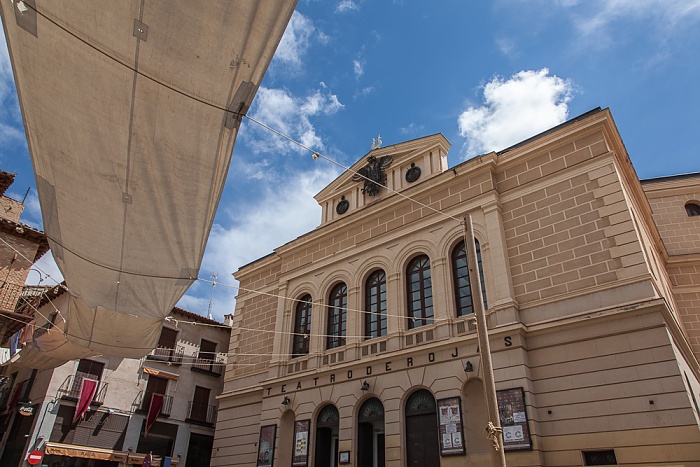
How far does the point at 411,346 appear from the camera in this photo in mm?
14812

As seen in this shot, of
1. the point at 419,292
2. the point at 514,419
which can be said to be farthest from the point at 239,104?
the point at 419,292

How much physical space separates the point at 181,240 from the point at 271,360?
1395cm

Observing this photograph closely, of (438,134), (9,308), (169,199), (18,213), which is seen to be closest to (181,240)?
(169,199)

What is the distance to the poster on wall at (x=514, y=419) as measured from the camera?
1138 cm

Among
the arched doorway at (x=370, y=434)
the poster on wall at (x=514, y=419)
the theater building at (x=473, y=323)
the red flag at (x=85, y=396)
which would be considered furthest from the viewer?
the red flag at (x=85, y=396)

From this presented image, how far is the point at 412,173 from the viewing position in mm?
18031

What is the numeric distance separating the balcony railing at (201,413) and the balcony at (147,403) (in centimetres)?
115

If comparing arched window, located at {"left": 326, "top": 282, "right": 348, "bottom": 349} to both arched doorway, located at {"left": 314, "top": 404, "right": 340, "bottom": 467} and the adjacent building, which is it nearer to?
arched doorway, located at {"left": 314, "top": 404, "right": 340, "bottom": 467}

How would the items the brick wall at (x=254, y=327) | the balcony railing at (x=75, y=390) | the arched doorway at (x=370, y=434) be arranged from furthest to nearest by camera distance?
the balcony railing at (x=75, y=390) → the brick wall at (x=254, y=327) → the arched doorway at (x=370, y=434)

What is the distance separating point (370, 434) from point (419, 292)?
16.2 ft

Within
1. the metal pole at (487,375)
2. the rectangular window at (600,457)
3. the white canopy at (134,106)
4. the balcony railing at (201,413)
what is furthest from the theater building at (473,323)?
the white canopy at (134,106)

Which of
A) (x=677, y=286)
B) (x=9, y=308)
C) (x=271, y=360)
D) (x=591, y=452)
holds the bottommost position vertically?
(x=591, y=452)

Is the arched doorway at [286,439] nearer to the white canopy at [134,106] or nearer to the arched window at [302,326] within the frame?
the arched window at [302,326]

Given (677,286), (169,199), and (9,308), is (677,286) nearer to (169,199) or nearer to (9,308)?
(169,199)
